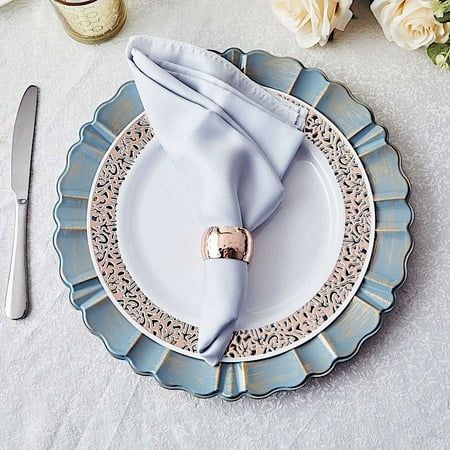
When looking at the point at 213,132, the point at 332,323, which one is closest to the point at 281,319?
the point at 332,323

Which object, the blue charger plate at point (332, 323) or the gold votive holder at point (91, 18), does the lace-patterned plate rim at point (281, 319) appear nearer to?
the blue charger plate at point (332, 323)

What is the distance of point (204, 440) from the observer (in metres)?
0.69

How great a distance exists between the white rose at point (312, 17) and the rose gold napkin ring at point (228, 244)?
25 centimetres

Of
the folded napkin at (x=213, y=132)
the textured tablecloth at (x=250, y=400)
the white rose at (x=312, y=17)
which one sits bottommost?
the textured tablecloth at (x=250, y=400)

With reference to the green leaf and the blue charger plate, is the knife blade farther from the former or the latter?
the green leaf

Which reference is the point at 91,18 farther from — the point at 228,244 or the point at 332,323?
the point at 332,323

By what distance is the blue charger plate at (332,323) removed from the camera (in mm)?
673

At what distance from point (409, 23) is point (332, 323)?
33 centimetres

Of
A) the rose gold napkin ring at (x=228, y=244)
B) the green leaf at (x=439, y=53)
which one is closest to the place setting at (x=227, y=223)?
the rose gold napkin ring at (x=228, y=244)

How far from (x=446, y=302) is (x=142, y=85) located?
367mm

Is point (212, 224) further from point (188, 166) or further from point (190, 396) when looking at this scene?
point (190, 396)

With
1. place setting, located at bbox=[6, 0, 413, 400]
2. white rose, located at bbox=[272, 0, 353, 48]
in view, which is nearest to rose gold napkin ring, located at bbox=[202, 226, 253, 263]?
place setting, located at bbox=[6, 0, 413, 400]

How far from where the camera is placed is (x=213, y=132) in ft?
2.31

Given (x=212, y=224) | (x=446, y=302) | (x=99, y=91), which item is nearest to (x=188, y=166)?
(x=212, y=224)
